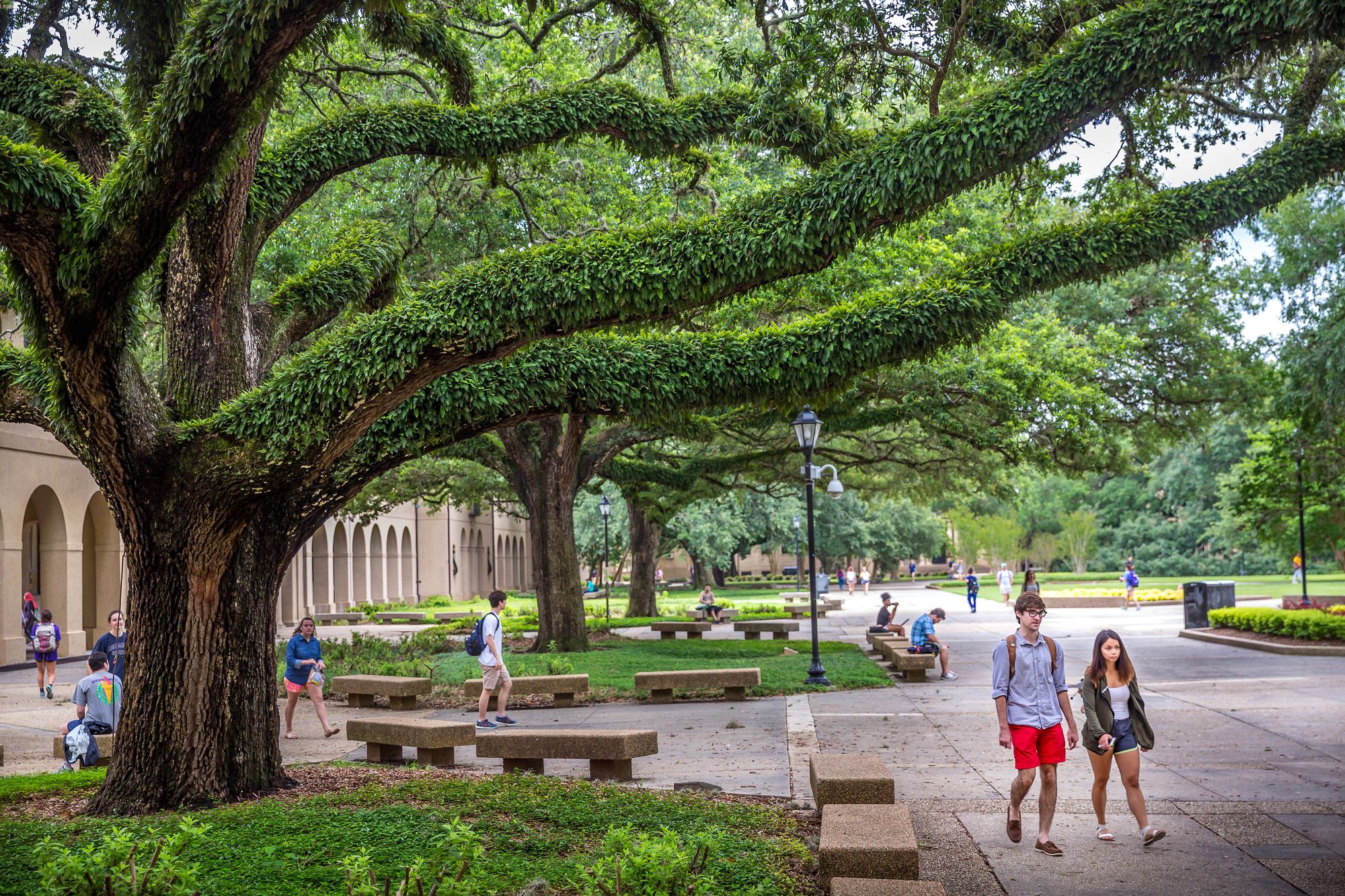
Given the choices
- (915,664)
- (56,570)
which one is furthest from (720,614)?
(56,570)

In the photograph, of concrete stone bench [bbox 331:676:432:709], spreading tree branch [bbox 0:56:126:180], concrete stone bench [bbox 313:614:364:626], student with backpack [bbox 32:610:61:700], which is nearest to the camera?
spreading tree branch [bbox 0:56:126:180]

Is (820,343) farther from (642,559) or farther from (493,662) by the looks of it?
Answer: (642,559)

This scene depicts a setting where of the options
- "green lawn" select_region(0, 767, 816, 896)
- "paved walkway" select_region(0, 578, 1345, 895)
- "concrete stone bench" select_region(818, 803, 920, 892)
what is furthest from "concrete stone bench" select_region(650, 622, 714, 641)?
"concrete stone bench" select_region(818, 803, 920, 892)

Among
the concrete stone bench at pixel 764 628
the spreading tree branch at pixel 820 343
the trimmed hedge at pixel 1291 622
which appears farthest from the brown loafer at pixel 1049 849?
the concrete stone bench at pixel 764 628

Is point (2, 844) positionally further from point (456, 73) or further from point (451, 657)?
point (451, 657)

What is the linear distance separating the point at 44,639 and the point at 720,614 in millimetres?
22108

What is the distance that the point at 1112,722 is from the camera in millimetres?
7344

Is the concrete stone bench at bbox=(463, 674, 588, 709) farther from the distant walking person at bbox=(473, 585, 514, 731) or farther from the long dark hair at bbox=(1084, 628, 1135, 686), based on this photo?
the long dark hair at bbox=(1084, 628, 1135, 686)

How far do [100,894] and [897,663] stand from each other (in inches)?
564

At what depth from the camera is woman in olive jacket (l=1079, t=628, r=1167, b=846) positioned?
7285mm

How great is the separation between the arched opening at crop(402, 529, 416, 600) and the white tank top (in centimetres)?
4987

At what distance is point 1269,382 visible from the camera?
74.3ft

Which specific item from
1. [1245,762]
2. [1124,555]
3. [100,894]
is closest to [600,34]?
[1245,762]

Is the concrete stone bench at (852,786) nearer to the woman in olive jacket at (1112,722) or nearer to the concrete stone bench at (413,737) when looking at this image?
the woman in olive jacket at (1112,722)
